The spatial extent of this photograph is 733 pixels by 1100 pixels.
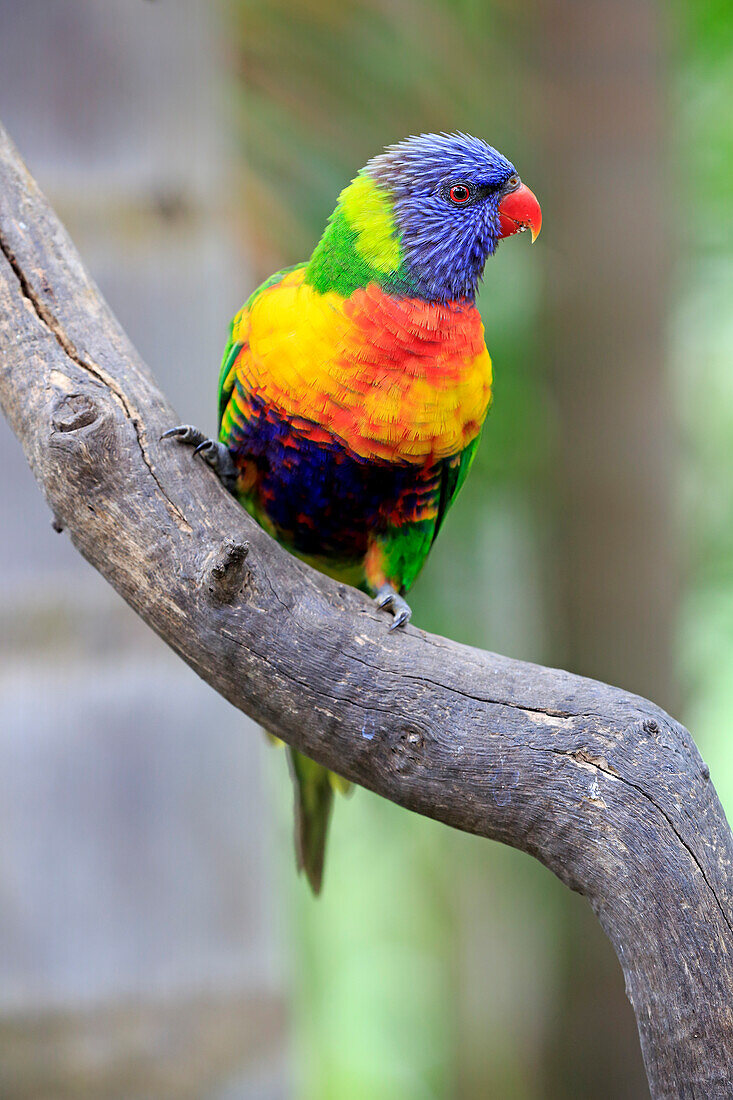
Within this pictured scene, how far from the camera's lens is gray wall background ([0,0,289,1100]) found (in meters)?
2.53

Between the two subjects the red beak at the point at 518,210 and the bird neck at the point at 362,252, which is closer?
the bird neck at the point at 362,252

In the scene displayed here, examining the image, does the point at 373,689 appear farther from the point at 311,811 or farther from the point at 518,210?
the point at 518,210

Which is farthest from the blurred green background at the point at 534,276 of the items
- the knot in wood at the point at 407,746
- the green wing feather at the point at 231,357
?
the knot in wood at the point at 407,746

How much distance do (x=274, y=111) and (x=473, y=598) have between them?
175cm

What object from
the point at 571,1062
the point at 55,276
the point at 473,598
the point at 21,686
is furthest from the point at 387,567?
the point at 571,1062

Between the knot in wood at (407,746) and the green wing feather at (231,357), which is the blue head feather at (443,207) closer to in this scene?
the green wing feather at (231,357)

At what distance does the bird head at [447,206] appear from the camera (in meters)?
1.62

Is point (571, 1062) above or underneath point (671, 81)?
underneath

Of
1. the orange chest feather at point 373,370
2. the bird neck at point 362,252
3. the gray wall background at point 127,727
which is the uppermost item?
the bird neck at point 362,252

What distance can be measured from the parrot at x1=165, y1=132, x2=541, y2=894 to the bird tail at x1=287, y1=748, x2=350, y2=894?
1.31 ft

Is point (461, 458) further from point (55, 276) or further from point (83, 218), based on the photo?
point (83, 218)

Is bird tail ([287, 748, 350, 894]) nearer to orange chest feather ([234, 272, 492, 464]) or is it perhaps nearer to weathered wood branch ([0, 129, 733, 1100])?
weathered wood branch ([0, 129, 733, 1100])

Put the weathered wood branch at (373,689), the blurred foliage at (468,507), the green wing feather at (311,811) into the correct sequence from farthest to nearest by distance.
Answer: the blurred foliage at (468,507)
the green wing feather at (311,811)
the weathered wood branch at (373,689)

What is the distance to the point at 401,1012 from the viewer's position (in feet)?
14.5
